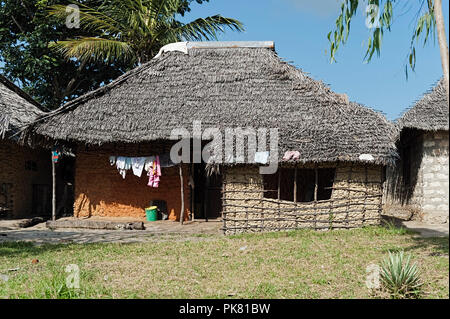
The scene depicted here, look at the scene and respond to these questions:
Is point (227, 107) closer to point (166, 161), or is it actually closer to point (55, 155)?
point (166, 161)

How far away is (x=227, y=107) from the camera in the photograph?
10.6 meters

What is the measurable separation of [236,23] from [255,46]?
133 inches

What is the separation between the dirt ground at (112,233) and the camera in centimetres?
846

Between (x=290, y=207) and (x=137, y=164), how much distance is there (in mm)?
4403

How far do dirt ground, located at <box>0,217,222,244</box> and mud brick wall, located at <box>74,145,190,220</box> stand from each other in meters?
0.92

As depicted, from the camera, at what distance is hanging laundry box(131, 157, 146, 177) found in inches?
436

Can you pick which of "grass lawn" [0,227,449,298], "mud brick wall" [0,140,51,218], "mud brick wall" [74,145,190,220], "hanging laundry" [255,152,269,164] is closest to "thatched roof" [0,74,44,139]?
"mud brick wall" [0,140,51,218]

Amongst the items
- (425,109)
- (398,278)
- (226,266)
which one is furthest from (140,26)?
(398,278)

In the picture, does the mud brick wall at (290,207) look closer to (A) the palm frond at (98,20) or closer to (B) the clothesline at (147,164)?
(B) the clothesline at (147,164)

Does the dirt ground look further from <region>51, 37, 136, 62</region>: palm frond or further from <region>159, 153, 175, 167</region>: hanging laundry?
<region>51, 37, 136, 62</region>: palm frond

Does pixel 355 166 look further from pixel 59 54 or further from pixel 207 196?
pixel 59 54

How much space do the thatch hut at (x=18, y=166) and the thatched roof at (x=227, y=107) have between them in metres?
1.80

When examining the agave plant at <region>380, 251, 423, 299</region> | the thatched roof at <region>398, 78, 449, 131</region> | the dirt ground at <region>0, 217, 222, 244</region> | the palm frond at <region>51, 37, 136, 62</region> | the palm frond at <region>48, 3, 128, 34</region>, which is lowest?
the dirt ground at <region>0, 217, 222, 244</region>

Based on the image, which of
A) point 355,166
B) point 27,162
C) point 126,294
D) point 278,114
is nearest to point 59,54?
point 27,162
